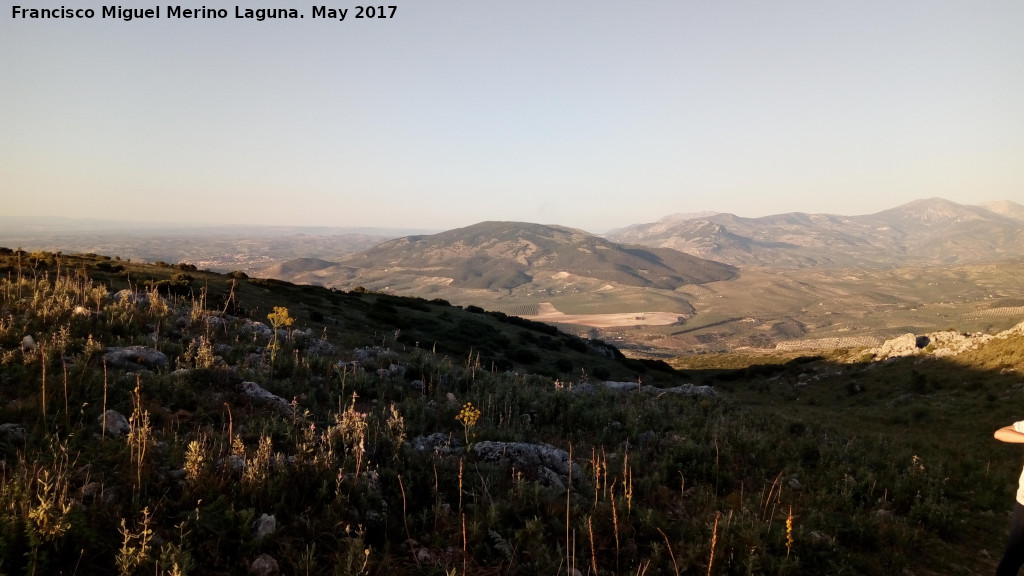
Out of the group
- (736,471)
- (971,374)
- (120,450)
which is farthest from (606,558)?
(971,374)

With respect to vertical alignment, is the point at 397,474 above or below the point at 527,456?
above

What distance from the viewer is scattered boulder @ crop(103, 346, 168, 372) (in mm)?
9219

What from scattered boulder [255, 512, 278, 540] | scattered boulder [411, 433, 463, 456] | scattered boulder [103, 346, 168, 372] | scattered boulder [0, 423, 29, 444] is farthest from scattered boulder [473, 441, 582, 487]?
scattered boulder [103, 346, 168, 372]

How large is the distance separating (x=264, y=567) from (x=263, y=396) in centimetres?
514

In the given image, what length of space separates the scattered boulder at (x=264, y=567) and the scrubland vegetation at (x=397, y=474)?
0.06 feet

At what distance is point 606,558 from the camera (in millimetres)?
5660

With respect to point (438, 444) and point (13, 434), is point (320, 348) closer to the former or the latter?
point (438, 444)

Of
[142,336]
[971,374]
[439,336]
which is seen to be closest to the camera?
[142,336]

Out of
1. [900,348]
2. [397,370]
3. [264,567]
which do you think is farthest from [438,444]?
[900,348]

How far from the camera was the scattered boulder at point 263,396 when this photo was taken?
8.86 m

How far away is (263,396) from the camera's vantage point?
8.97 meters

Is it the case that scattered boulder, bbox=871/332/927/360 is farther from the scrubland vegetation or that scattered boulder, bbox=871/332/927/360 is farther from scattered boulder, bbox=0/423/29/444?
scattered boulder, bbox=0/423/29/444

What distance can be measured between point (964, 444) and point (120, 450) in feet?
72.9

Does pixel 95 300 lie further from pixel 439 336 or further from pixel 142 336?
pixel 439 336
